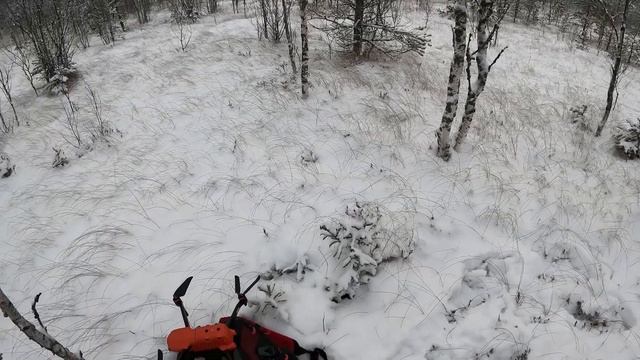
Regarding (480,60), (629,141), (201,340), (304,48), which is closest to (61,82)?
(304,48)

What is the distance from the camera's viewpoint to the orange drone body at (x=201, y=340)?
10.1ft

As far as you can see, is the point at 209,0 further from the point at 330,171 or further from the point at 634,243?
the point at 634,243

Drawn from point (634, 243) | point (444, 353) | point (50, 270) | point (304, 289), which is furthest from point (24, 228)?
point (634, 243)

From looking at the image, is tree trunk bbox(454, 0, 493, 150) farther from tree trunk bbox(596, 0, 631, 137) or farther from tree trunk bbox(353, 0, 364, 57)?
tree trunk bbox(353, 0, 364, 57)

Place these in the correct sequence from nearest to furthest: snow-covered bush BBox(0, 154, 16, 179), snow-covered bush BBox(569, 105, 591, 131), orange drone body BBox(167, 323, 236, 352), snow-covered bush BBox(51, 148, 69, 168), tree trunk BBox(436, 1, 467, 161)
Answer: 1. orange drone body BBox(167, 323, 236, 352)
2. tree trunk BBox(436, 1, 467, 161)
3. snow-covered bush BBox(0, 154, 16, 179)
4. snow-covered bush BBox(51, 148, 69, 168)
5. snow-covered bush BBox(569, 105, 591, 131)

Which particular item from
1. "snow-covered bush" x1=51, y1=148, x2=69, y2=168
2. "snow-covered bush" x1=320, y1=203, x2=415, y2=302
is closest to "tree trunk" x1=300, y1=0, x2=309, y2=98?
"snow-covered bush" x1=320, y1=203, x2=415, y2=302

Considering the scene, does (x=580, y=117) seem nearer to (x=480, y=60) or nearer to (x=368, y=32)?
(x=480, y=60)

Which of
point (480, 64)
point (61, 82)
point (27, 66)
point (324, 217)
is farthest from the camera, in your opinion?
point (61, 82)

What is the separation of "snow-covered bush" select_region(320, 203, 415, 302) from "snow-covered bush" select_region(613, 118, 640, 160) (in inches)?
181

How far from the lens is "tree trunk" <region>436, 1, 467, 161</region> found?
5074 mm

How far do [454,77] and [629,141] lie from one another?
3532mm

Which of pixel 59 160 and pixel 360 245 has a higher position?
pixel 59 160

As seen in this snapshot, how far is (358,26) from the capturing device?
902 centimetres

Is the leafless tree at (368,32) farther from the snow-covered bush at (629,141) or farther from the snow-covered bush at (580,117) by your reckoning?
the snow-covered bush at (629,141)
